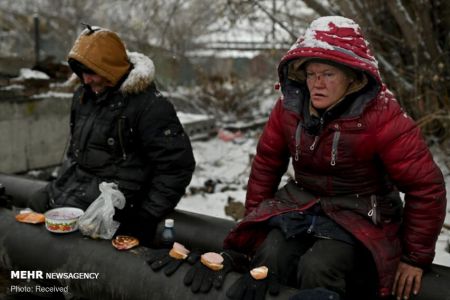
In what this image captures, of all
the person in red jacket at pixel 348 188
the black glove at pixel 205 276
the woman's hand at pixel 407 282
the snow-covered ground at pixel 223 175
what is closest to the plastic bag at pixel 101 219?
the black glove at pixel 205 276

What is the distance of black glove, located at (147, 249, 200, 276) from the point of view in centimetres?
215

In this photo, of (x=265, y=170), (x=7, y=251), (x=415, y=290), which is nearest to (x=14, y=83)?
(x=7, y=251)

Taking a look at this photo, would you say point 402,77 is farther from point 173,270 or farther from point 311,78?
point 173,270

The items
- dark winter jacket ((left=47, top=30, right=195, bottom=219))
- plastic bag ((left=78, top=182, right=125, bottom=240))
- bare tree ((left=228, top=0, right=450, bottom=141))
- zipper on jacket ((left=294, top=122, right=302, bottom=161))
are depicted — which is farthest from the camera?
bare tree ((left=228, top=0, right=450, bottom=141))

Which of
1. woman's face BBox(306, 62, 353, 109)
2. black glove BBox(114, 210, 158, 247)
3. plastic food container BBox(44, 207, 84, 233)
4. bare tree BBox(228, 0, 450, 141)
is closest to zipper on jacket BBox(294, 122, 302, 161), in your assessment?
woman's face BBox(306, 62, 353, 109)

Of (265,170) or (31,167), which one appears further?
(31,167)

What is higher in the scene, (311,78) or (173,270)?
(311,78)

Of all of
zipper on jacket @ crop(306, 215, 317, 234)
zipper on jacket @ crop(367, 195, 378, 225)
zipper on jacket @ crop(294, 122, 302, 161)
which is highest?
zipper on jacket @ crop(294, 122, 302, 161)

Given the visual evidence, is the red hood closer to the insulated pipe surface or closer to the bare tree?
the insulated pipe surface

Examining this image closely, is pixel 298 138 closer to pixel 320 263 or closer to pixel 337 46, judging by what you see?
pixel 337 46

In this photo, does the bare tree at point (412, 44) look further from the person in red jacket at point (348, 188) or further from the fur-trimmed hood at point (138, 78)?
the person in red jacket at point (348, 188)

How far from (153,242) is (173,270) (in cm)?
74

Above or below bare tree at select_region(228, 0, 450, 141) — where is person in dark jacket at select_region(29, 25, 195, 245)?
below

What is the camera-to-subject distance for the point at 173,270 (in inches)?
84.3
